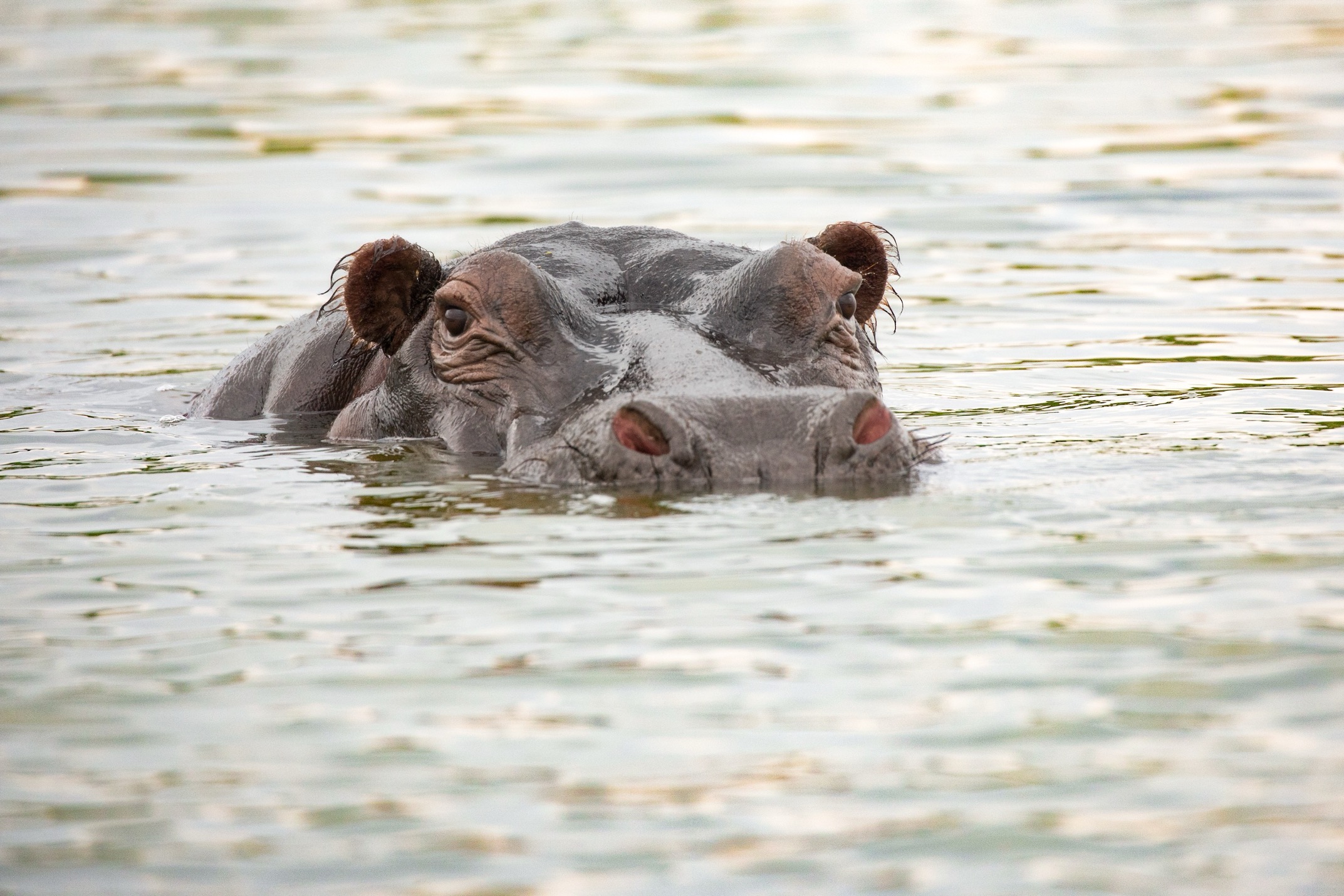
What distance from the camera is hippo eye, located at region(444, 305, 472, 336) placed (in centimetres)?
774

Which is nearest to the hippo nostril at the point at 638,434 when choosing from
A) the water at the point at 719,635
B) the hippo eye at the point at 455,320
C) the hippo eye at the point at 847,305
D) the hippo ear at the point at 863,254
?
the water at the point at 719,635

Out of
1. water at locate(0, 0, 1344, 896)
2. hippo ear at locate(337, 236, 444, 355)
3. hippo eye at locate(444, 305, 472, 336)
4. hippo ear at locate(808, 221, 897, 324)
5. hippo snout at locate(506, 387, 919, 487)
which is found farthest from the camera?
hippo ear at locate(808, 221, 897, 324)

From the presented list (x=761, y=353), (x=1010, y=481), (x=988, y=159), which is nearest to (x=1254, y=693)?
(x=1010, y=481)

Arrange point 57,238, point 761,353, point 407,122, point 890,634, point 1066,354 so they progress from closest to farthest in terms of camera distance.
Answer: point 890,634, point 761,353, point 1066,354, point 57,238, point 407,122

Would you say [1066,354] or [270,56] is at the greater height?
[270,56]

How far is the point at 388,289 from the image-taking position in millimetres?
8141

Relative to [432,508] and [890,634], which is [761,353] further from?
[890,634]

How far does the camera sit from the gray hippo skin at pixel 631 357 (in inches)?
252

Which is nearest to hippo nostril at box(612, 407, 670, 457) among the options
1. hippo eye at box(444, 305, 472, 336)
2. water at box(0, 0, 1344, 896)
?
water at box(0, 0, 1344, 896)

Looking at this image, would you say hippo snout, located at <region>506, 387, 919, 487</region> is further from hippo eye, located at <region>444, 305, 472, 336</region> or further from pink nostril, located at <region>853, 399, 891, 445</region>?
hippo eye, located at <region>444, 305, 472, 336</region>

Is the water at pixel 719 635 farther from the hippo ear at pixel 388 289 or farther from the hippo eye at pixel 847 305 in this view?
the hippo eye at pixel 847 305

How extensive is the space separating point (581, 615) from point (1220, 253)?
1044 centimetres

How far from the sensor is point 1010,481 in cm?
684

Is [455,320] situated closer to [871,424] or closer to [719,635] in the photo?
[871,424]
